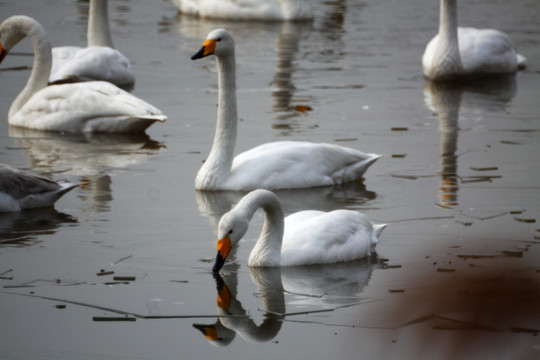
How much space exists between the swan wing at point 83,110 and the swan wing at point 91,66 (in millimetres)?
2032

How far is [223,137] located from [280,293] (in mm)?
3329

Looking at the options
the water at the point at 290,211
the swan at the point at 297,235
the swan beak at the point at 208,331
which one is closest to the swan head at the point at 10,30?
the water at the point at 290,211

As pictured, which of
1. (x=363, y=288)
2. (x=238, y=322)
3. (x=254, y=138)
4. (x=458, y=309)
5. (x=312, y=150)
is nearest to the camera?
(x=458, y=309)

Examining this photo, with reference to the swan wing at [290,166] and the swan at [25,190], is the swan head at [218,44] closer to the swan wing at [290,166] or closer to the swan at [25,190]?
the swan wing at [290,166]

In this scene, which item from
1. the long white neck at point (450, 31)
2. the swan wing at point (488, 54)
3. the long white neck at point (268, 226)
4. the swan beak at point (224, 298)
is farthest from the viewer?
the swan wing at point (488, 54)

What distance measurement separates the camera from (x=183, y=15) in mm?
25328

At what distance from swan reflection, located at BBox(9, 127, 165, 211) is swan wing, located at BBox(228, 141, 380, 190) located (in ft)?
4.27

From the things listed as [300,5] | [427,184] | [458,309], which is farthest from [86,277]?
[300,5]

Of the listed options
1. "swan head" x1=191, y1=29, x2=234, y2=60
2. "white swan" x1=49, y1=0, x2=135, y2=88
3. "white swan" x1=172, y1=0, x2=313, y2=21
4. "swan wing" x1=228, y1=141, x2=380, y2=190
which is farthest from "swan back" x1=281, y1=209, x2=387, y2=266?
"white swan" x1=172, y1=0, x2=313, y2=21

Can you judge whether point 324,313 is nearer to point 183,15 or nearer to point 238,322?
point 238,322

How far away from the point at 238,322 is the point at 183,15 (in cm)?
2027

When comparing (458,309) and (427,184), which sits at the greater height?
(458,309)

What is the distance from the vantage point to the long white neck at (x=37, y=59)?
1295cm

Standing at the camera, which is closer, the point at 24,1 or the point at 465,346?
the point at 465,346
